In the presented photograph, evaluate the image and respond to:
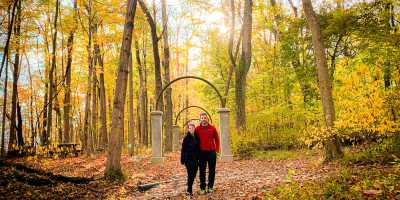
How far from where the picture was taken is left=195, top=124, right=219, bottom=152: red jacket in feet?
25.9

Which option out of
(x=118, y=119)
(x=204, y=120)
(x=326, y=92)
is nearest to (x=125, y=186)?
(x=118, y=119)

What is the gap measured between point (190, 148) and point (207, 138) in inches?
18.2

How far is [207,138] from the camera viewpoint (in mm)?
7914

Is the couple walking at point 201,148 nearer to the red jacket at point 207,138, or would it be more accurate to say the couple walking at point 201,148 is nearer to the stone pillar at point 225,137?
the red jacket at point 207,138

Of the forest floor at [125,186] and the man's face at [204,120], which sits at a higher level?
the man's face at [204,120]

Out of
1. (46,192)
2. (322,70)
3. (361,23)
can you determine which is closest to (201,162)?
(46,192)

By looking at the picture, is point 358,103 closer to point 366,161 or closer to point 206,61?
point 366,161

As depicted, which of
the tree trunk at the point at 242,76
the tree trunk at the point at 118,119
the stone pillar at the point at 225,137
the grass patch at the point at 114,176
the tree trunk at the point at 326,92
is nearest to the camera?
the tree trunk at the point at 326,92

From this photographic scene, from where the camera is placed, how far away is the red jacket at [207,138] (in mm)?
7887

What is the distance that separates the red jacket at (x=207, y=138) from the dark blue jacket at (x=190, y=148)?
11cm

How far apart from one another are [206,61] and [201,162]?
23684 mm

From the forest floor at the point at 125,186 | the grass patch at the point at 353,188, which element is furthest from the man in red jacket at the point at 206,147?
the grass patch at the point at 353,188

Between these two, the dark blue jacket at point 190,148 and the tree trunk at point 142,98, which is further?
the tree trunk at point 142,98

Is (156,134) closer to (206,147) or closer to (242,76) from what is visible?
(242,76)
